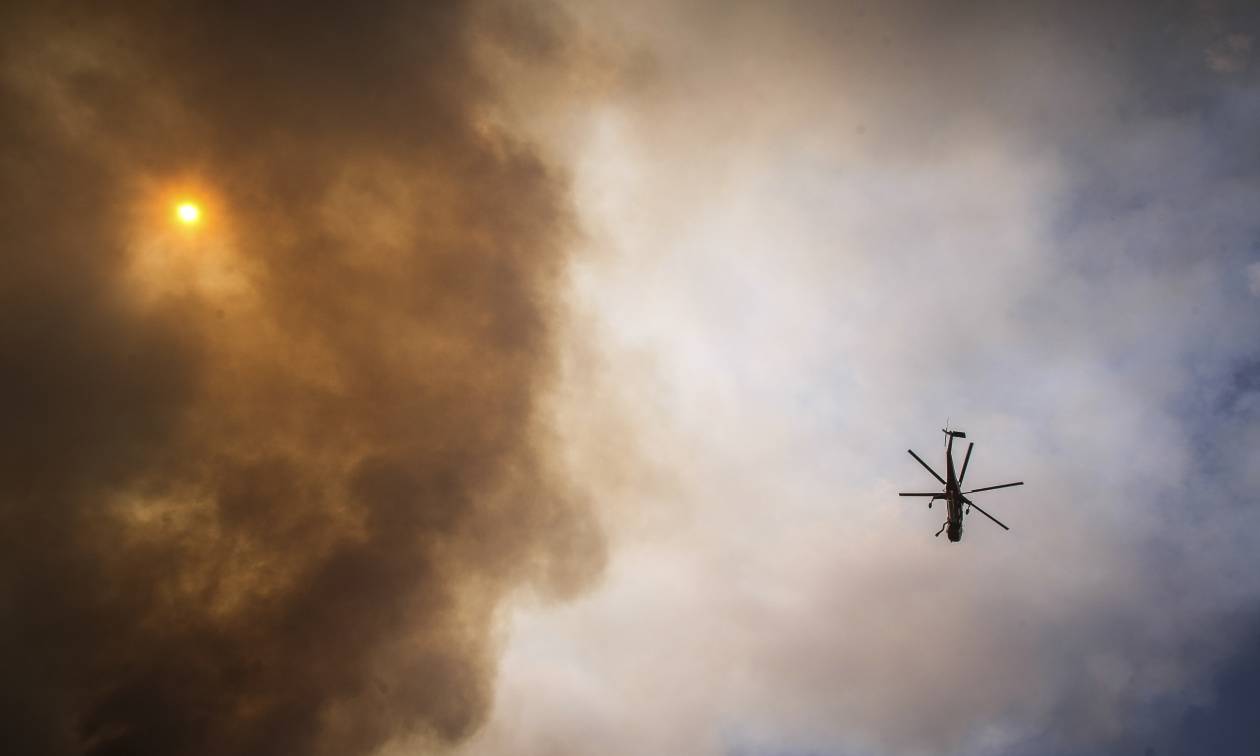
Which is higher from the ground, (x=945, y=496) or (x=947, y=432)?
(x=947, y=432)

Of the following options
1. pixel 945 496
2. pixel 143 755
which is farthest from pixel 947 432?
pixel 143 755

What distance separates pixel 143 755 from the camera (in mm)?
34094

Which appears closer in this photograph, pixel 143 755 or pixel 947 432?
pixel 947 432

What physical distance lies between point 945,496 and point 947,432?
269 centimetres

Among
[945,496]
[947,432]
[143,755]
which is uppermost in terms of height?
[947,432]

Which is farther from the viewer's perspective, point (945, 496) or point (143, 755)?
point (143, 755)

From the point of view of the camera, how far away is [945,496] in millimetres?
18047

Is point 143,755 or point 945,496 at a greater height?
point 945,496

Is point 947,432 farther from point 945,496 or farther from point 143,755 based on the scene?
point 143,755

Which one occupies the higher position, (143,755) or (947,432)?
(947,432)

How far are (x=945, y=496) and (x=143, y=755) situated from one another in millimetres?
59803

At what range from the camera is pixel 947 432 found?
18391 millimetres

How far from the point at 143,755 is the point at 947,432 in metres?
61.2
